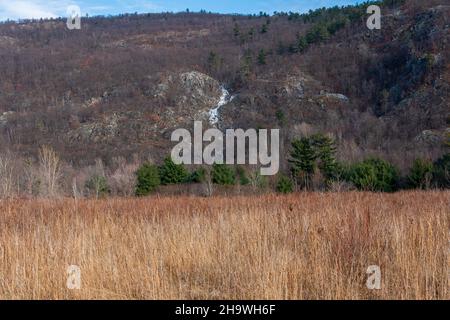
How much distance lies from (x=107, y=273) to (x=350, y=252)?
208cm

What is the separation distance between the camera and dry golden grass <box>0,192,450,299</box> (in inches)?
145

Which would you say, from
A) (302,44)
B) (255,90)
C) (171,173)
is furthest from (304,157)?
(302,44)

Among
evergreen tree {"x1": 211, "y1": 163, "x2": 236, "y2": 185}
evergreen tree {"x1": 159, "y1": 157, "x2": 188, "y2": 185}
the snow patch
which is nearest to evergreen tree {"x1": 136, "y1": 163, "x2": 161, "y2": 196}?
evergreen tree {"x1": 159, "y1": 157, "x2": 188, "y2": 185}

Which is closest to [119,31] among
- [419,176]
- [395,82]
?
[395,82]

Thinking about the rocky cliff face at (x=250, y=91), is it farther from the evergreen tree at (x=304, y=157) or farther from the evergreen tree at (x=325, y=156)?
the evergreen tree at (x=304, y=157)

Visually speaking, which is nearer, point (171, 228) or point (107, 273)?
point (107, 273)

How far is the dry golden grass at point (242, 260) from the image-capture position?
3.70 m

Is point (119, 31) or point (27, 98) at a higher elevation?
point (119, 31)

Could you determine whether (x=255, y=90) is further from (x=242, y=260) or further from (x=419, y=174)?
(x=242, y=260)

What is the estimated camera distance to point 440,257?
4.03 metres

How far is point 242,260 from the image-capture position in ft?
14.0

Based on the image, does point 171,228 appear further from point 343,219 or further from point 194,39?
point 194,39
